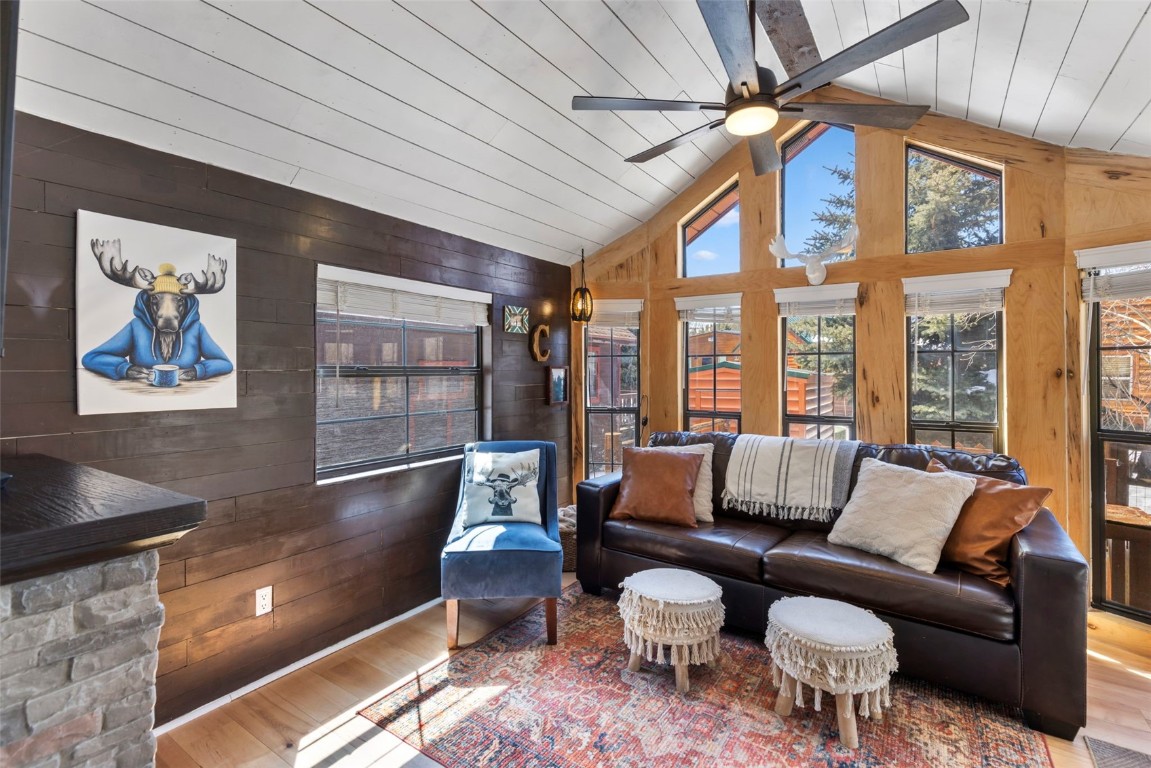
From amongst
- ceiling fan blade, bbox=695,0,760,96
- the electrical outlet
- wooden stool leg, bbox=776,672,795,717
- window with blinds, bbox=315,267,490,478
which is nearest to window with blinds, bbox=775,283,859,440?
wooden stool leg, bbox=776,672,795,717

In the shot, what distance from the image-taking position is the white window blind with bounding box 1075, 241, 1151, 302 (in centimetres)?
272

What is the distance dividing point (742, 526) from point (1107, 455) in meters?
1.96

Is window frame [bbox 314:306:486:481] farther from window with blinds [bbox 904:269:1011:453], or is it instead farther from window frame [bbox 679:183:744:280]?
window with blinds [bbox 904:269:1011:453]

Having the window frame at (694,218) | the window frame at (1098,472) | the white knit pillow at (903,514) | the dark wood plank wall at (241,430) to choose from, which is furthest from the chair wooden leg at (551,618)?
the window frame at (1098,472)

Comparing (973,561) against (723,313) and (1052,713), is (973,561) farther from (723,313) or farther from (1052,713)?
(723,313)

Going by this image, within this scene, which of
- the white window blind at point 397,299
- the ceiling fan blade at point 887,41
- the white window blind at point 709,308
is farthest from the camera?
the white window blind at point 709,308

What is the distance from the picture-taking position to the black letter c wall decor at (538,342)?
4062mm

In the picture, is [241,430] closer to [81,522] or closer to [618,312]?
[81,522]

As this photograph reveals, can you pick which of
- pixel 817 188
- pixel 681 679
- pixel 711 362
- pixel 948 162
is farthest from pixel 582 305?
pixel 681 679

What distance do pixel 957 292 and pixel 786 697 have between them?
2559mm

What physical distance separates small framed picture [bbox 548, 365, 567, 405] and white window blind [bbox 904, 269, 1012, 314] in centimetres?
241

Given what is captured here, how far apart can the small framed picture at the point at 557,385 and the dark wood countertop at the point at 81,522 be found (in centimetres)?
302

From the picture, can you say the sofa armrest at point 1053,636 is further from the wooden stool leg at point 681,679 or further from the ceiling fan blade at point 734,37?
the ceiling fan blade at point 734,37

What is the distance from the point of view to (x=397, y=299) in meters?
3.11
